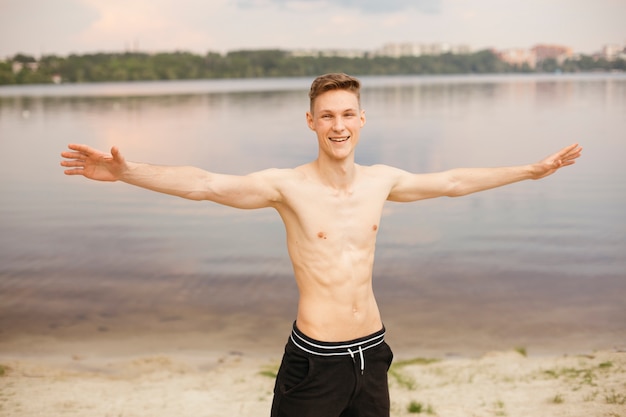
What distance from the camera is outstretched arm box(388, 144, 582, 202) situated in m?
4.80

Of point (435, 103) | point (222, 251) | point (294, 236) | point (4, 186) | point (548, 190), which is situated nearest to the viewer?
point (294, 236)

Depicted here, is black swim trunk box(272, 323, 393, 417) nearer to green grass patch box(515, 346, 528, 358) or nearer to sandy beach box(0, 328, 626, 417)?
sandy beach box(0, 328, 626, 417)

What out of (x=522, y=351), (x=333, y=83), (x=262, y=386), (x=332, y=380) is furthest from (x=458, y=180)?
(x=522, y=351)

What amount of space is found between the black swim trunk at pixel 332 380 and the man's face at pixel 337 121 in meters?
1.16

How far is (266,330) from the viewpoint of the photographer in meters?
10.6

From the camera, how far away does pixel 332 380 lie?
4316 mm

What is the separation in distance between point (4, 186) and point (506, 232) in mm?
16456

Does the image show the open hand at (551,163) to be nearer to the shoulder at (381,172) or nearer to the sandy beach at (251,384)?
the shoulder at (381,172)

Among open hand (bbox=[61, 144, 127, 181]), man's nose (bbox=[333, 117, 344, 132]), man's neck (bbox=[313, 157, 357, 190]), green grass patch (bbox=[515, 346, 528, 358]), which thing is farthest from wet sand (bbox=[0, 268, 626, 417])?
open hand (bbox=[61, 144, 127, 181])

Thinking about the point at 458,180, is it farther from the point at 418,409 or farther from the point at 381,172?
the point at 418,409

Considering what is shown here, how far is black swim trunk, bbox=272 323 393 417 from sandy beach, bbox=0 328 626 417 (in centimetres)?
254

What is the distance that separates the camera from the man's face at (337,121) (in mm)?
4332

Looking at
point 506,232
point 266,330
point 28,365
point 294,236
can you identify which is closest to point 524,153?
point 506,232

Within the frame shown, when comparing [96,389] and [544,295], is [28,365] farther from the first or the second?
[544,295]
